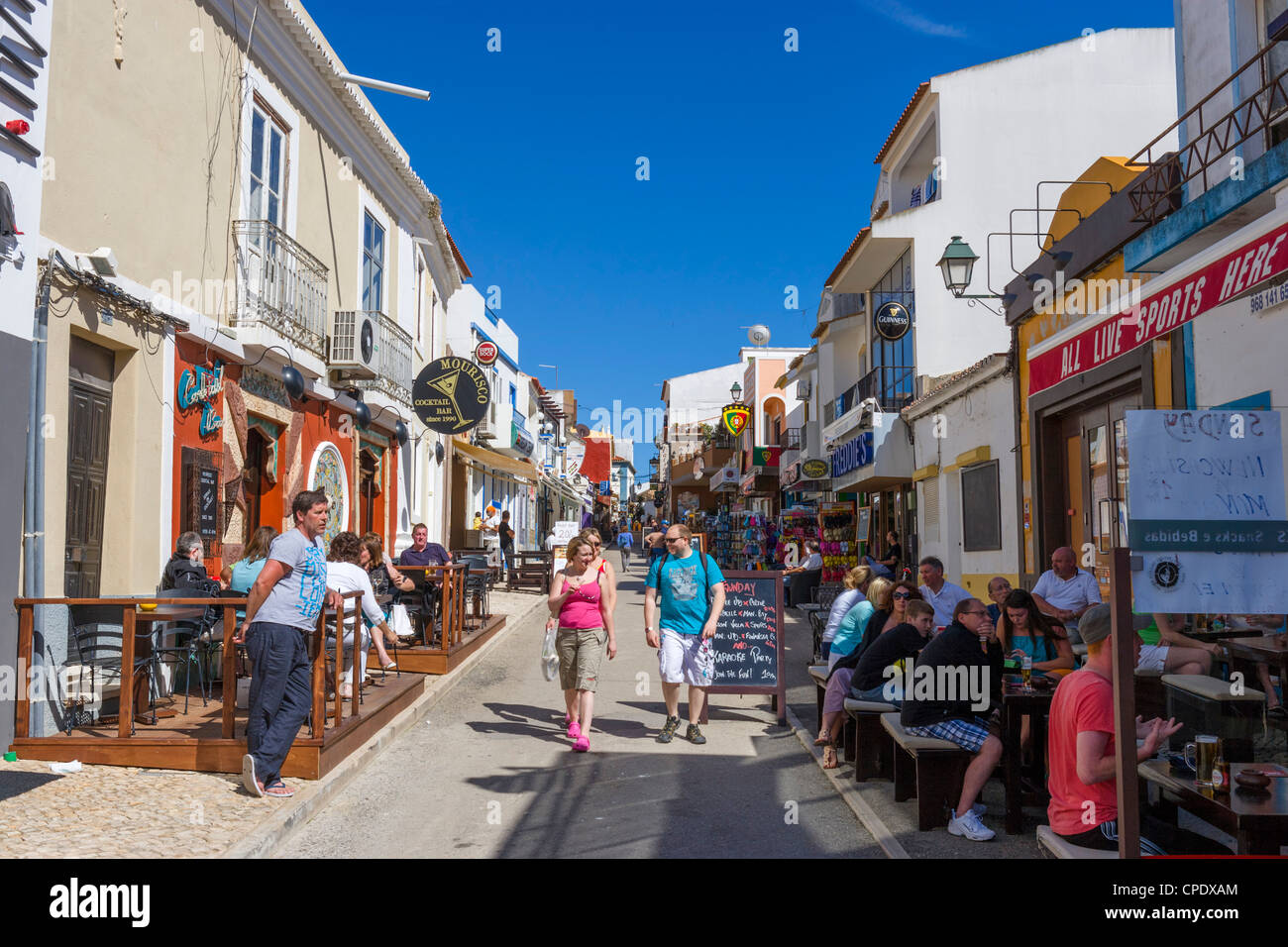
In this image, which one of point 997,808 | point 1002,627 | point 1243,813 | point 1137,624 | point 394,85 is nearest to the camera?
point 1243,813

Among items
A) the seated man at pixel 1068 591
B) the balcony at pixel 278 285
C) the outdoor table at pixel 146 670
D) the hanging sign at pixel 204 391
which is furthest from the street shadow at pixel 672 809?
the balcony at pixel 278 285

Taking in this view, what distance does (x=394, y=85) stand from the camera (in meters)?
12.5

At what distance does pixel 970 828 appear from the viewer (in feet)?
17.8

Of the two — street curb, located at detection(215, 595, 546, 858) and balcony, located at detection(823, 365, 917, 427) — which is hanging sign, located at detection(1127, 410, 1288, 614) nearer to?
street curb, located at detection(215, 595, 546, 858)

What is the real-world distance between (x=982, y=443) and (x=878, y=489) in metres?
7.95

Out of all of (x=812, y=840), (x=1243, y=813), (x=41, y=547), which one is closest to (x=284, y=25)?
(x=41, y=547)

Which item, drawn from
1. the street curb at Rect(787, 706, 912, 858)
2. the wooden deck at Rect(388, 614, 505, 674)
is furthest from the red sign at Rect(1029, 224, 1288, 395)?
the wooden deck at Rect(388, 614, 505, 674)

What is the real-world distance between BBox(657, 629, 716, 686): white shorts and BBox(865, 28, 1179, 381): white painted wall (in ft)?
41.9

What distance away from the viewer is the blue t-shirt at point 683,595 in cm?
827

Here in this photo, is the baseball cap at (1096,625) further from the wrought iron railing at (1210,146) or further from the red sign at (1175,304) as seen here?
the wrought iron railing at (1210,146)

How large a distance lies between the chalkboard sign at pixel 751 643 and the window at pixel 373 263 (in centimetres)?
840

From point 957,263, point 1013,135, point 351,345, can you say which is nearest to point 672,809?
Answer: point 351,345

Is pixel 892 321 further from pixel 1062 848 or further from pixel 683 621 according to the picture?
pixel 1062 848

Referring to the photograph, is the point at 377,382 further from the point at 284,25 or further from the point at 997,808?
the point at 997,808
